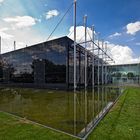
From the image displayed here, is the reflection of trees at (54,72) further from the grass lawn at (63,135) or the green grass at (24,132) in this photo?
the green grass at (24,132)

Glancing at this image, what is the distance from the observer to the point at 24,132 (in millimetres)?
4648

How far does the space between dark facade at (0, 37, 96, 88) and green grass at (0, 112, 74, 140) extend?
52.9 feet

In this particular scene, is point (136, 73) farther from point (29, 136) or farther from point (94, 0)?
point (29, 136)

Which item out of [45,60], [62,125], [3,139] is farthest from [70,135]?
[45,60]

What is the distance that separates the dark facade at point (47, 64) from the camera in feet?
72.9

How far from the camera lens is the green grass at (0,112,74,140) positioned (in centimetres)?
428

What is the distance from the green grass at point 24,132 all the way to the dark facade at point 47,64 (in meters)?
16.1

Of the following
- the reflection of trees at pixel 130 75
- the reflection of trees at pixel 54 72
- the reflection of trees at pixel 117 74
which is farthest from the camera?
the reflection of trees at pixel 117 74

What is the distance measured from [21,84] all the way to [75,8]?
17.2 metres

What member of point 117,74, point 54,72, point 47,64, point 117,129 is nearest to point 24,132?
point 117,129

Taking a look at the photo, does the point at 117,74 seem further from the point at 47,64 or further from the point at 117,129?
the point at 117,129

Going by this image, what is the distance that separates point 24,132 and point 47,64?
65.7 ft

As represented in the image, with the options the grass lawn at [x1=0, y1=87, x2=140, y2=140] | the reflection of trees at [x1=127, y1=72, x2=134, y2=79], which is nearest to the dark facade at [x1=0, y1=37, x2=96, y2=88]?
the grass lawn at [x1=0, y1=87, x2=140, y2=140]

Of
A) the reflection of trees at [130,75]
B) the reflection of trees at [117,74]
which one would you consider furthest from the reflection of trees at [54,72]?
the reflection of trees at [117,74]
